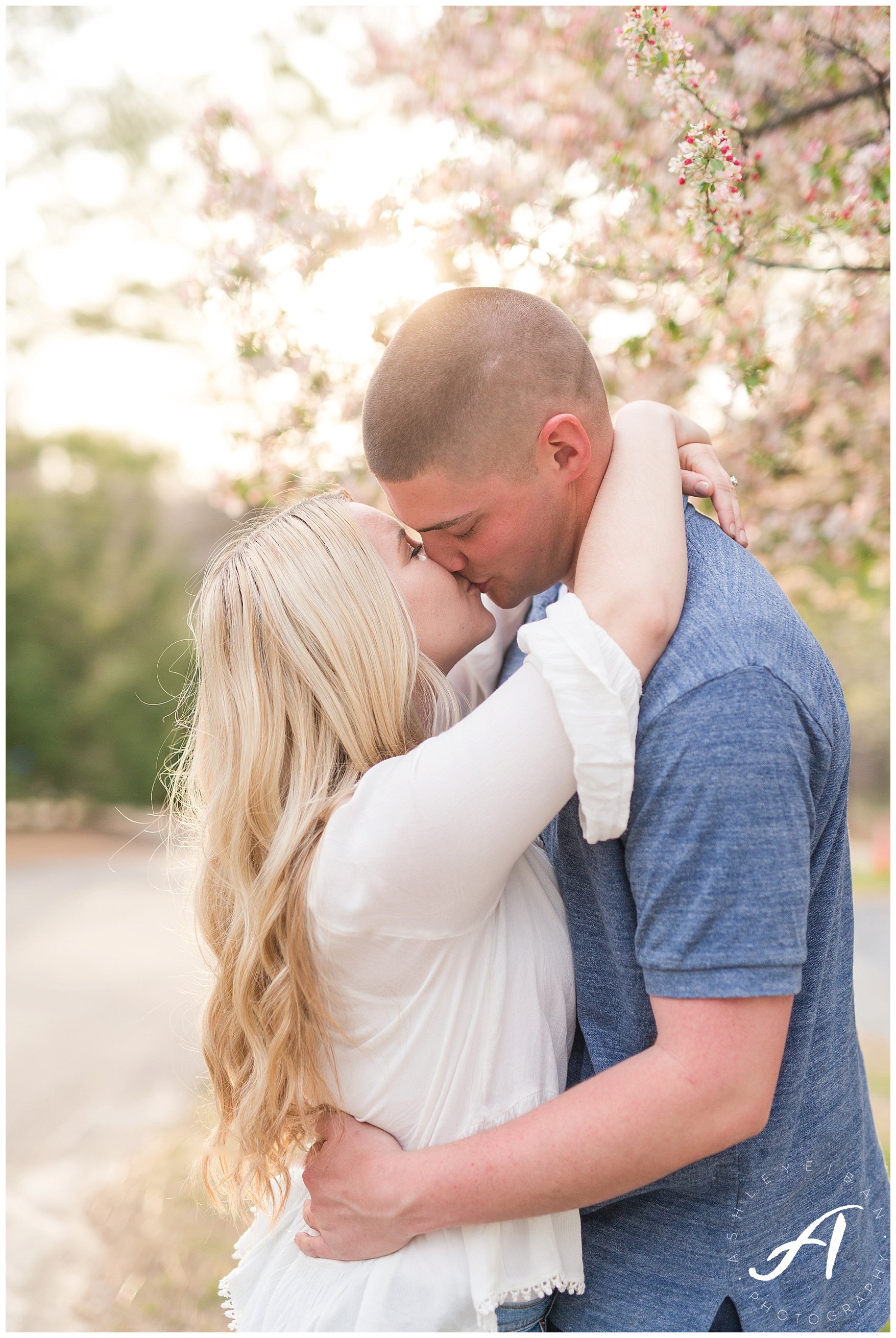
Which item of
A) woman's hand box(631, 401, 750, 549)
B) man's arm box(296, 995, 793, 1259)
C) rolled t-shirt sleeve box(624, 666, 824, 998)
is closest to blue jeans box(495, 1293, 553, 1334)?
man's arm box(296, 995, 793, 1259)

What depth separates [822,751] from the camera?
5.02ft

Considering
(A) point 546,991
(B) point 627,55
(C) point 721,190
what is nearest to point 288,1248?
(A) point 546,991

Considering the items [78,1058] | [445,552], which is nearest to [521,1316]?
[445,552]

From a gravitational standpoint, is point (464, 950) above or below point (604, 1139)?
above

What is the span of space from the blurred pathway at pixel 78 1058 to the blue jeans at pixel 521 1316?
3.53 feet

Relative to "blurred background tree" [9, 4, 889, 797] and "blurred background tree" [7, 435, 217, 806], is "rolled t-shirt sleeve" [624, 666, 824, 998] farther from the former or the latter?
"blurred background tree" [7, 435, 217, 806]

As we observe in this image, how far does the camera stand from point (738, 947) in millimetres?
1376

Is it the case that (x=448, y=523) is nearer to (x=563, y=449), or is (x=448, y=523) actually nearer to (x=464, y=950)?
(x=563, y=449)

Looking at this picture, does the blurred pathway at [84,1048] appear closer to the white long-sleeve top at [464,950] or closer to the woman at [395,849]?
the woman at [395,849]

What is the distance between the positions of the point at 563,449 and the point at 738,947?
3.26 feet

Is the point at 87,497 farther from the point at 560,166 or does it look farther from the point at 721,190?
the point at 721,190

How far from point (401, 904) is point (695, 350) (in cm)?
240

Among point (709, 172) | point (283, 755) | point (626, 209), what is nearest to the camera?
point (283, 755)

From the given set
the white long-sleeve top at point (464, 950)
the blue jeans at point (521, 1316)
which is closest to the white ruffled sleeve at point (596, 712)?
the white long-sleeve top at point (464, 950)
